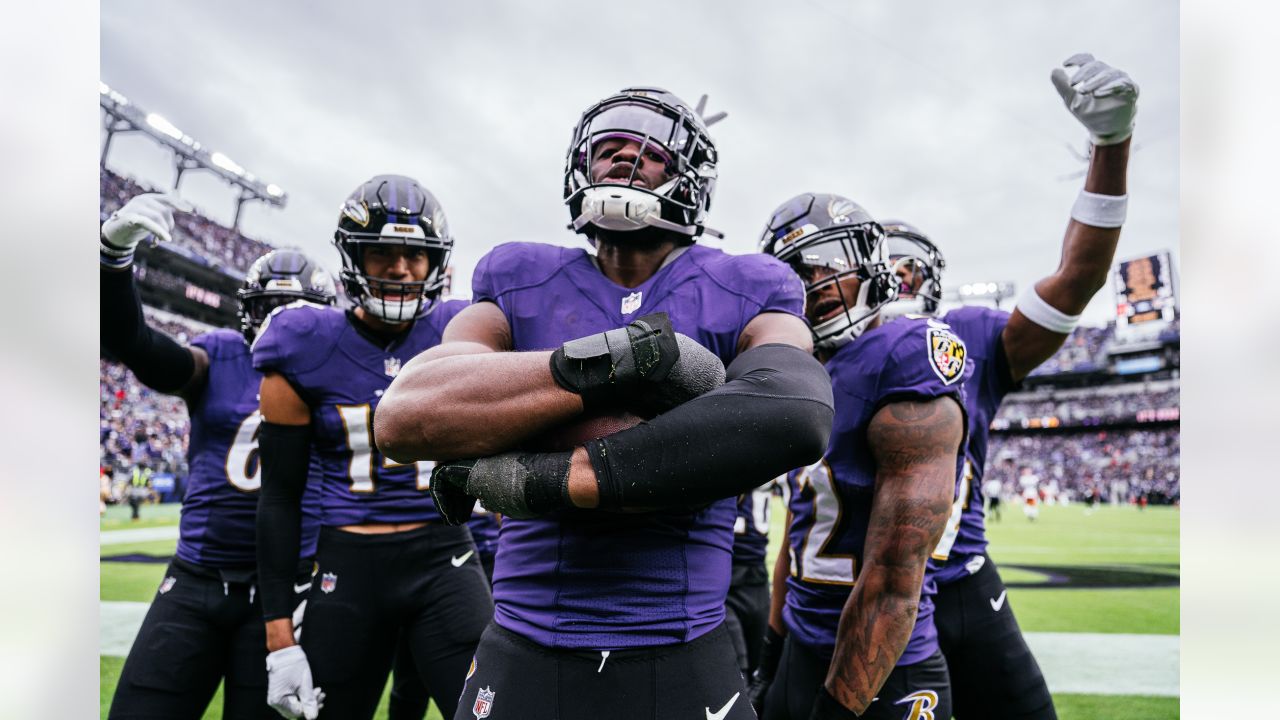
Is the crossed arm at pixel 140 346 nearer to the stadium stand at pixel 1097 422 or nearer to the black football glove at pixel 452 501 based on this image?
the black football glove at pixel 452 501

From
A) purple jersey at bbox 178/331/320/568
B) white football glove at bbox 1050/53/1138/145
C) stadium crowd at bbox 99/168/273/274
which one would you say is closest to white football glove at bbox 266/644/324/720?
purple jersey at bbox 178/331/320/568

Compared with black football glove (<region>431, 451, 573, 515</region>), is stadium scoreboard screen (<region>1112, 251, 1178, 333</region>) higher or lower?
higher

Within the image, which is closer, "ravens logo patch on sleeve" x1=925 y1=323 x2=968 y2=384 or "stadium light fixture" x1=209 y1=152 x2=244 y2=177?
"ravens logo patch on sleeve" x1=925 y1=323 x2=968 y2=384

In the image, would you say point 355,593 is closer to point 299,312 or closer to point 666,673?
point 299,312

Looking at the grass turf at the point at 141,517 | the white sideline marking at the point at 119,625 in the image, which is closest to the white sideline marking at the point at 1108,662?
the white sideline marking at the point at 119,625

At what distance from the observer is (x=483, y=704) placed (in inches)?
60.9

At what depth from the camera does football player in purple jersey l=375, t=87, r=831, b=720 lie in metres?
1.34

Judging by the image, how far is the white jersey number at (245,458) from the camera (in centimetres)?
359

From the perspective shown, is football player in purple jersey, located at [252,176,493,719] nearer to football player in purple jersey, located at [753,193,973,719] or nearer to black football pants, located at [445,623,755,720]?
football player in purple jersey, located at [753,193,973,719]

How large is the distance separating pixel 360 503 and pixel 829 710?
178 cm

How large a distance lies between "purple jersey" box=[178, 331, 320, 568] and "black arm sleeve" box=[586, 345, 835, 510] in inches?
104

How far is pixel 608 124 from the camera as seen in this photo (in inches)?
71.1
